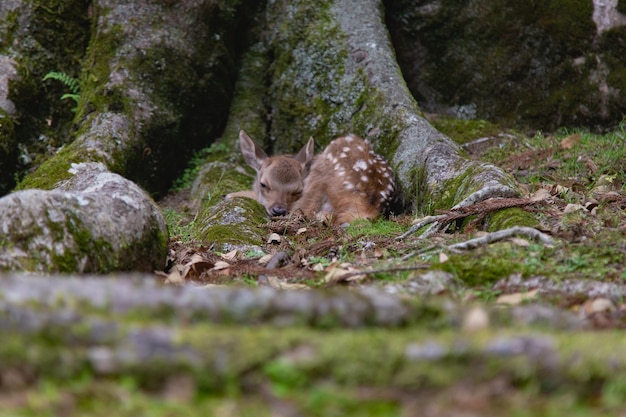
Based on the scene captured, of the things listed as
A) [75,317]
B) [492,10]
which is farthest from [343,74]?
[75,317]

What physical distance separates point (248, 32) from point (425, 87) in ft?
8.55

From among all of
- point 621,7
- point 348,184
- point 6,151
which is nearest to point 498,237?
point 348,184

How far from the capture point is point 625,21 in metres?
9.24

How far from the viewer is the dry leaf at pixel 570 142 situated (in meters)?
8.06

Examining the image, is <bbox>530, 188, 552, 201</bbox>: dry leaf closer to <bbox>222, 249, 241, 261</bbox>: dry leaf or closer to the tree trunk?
the tree trunk

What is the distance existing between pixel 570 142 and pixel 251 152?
3.81 metres

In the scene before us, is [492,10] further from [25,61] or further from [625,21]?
[25,61]

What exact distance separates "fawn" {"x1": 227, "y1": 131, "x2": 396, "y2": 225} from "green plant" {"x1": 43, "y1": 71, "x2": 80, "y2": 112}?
203 centimetres

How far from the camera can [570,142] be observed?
8117mm

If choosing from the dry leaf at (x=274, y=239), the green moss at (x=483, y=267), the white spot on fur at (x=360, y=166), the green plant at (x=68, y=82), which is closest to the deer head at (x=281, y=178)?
the white spot on fur at (x=360, y=166)

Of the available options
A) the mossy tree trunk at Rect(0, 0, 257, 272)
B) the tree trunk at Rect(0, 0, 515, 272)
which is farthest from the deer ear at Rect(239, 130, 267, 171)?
the mossy tree trunk at Rect(0, 0, 257, 272)

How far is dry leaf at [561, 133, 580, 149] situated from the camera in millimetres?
8062

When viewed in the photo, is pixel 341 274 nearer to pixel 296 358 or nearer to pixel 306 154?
pixel 296 358

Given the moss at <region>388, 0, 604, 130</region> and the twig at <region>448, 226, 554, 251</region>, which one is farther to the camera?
the moss at <region>388, 0, 604, 130</region>
